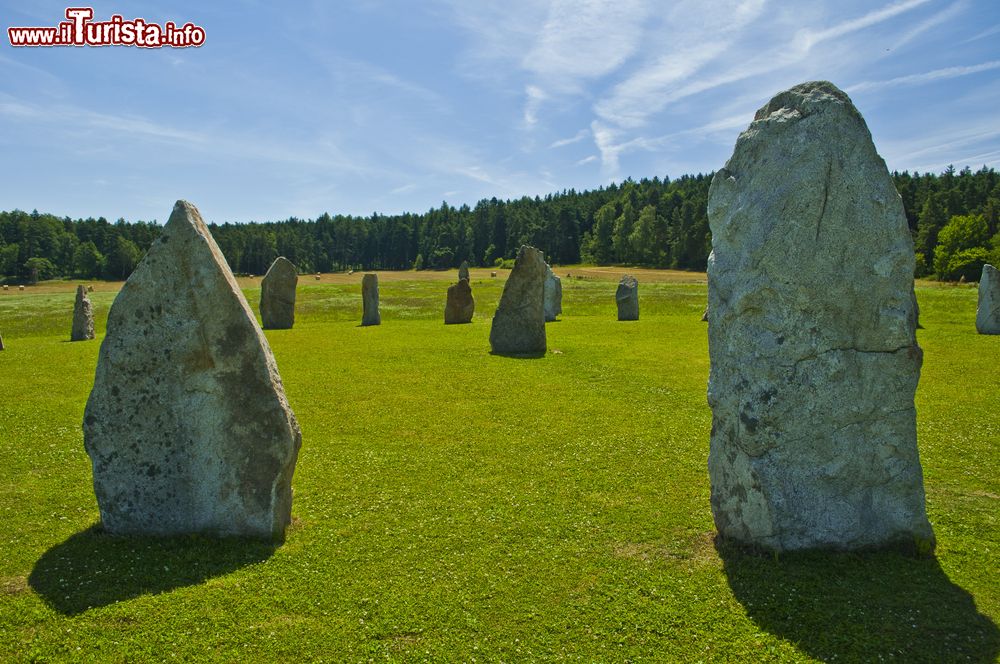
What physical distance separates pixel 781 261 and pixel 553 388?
10709mm

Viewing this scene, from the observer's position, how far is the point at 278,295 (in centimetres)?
3300

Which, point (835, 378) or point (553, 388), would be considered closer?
point (835, 378)

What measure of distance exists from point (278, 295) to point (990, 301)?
34.1 meters

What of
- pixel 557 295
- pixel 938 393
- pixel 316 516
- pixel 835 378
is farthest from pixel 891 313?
pixel 557 295

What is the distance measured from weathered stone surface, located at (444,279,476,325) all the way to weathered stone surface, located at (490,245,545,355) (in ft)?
39.9

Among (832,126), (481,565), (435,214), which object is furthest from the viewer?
(435,214)

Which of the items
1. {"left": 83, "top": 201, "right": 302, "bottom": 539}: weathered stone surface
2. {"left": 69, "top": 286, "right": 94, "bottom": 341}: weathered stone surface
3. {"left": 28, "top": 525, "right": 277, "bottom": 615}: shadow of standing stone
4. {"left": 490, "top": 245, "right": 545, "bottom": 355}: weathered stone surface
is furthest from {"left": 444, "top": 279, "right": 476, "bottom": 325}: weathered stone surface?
{"left": 28, "top": 525, "right": 277, "bottom": 615}: shadow of standing stone

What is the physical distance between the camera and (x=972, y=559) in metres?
7.17

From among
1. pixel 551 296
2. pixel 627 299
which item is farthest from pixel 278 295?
pixel 627 299

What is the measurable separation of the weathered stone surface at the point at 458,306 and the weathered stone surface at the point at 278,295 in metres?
8.63

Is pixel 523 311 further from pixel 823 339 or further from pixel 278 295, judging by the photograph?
pixel 278 295

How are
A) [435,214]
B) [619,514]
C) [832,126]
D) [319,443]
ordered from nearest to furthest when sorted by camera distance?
[832,126]
[619,514]
[319,443]
[435,214]

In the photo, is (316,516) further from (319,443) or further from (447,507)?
(319,443)

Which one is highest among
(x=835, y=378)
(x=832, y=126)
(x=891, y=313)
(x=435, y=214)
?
(x=435, y=214)
